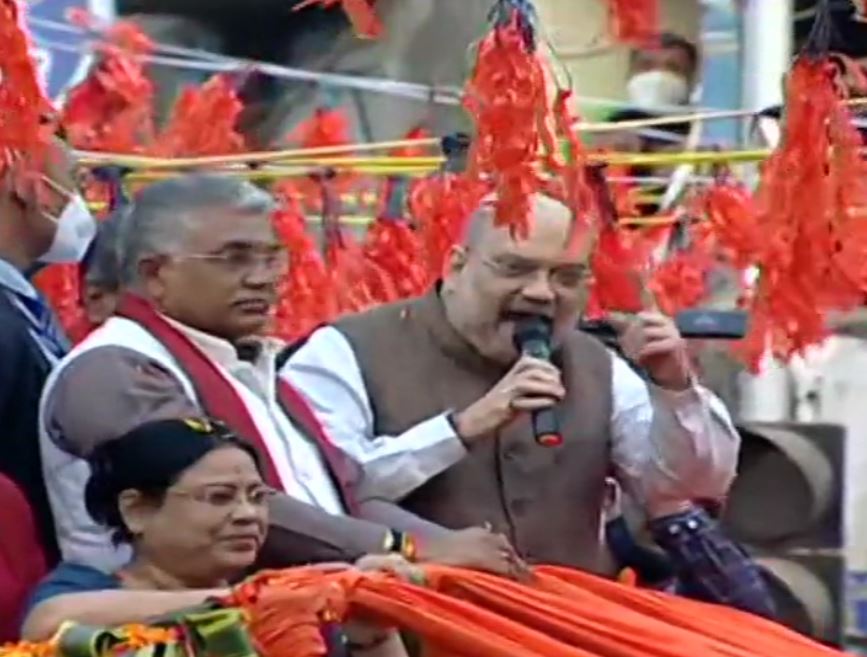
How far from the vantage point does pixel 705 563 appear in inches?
167

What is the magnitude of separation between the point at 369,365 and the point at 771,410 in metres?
3.24

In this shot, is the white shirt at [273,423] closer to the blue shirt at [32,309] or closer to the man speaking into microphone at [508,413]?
the man speaking into microphone at [508,413]

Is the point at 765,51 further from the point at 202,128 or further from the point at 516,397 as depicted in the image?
the point at 516,397

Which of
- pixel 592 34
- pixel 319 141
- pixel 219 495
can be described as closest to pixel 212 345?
pixel 219 495

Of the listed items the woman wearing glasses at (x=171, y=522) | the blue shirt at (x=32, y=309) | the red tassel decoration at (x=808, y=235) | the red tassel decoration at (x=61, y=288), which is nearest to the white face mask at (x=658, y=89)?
the red tassel decoration at (x=61, y=288)

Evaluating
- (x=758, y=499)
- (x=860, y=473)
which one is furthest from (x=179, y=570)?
(x=860, y=473)

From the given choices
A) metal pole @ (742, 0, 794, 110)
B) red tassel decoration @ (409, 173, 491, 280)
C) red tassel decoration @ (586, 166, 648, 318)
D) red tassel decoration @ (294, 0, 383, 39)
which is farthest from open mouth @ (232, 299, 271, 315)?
metal pole @ (742, 0, 794, 110)

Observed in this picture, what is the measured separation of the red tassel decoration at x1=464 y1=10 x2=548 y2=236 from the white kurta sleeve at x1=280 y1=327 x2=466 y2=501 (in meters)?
0.36

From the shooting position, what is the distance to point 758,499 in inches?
228

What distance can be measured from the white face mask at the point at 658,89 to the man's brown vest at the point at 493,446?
2.81 metres

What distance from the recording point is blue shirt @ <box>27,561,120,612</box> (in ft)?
10.5

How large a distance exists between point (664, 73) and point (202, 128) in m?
1.47

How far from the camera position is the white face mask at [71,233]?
389cm

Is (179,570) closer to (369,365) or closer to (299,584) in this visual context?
(299,584)
